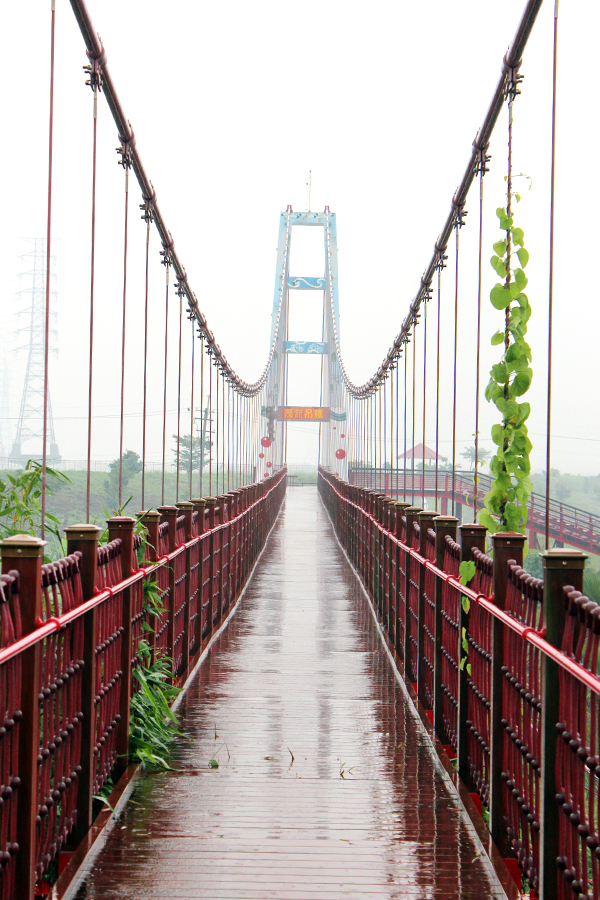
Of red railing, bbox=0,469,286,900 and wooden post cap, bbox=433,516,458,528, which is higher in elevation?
wooden post cap, bbox=433,516,458,528

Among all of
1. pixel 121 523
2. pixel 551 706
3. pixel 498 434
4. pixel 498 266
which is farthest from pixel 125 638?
pixel 498 266

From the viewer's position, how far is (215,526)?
6.00 metres

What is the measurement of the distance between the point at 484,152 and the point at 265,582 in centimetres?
475

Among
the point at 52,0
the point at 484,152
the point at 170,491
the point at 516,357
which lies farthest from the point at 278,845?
the point at 170,491

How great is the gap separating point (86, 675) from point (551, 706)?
3.95 feet

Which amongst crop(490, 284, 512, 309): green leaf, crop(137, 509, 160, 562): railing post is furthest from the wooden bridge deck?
crop(490, 284, 512, 309): green leaf

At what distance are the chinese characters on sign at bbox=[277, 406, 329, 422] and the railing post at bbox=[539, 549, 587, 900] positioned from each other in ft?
141

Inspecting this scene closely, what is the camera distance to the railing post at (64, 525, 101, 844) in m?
2.39

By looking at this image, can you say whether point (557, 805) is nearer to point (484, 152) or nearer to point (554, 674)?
point (554, 674)

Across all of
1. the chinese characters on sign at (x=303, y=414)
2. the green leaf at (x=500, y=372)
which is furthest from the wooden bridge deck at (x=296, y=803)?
the chinese characters on sign at (x=303, y=414)

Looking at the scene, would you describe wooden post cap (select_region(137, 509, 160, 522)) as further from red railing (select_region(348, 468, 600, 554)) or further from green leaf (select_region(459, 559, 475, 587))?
red railing (select_region(348, 468, 600, 554))

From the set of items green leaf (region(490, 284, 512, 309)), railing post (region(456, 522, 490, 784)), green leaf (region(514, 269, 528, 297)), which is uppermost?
green leaf (region(514, 269, 528, 297))

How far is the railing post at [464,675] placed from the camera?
2.95 meters

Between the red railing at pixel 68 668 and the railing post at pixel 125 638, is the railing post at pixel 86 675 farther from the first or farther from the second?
the railing post at pixel 125 638
